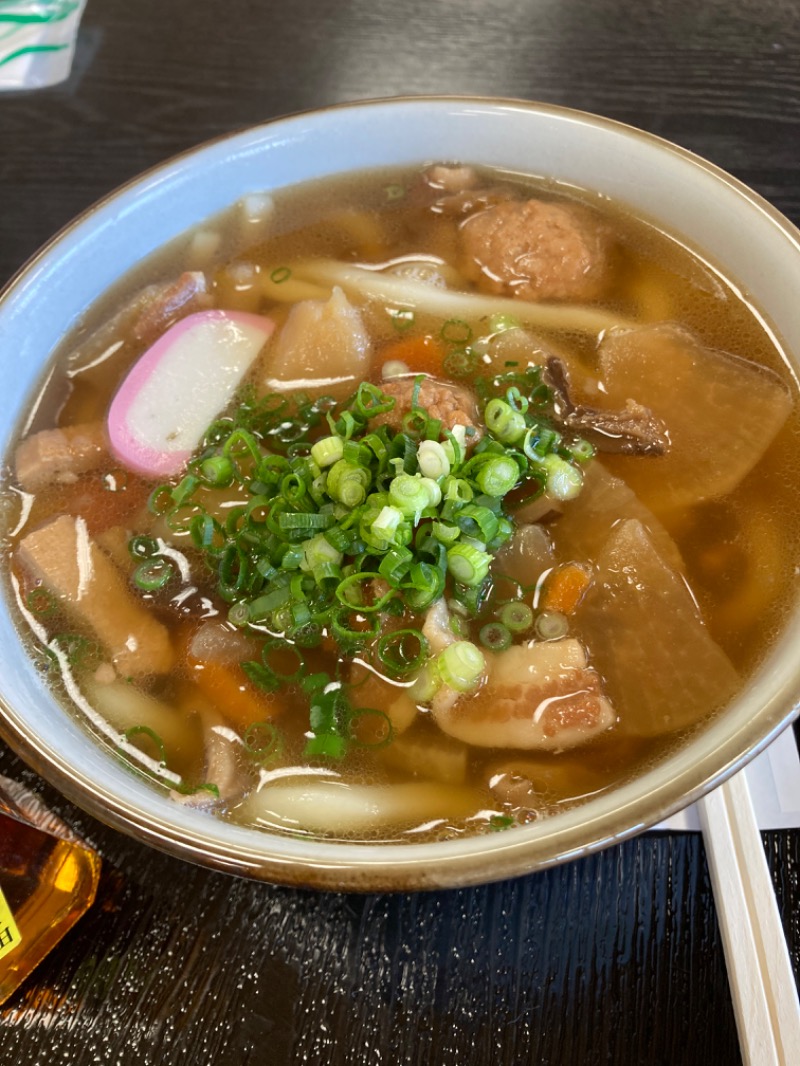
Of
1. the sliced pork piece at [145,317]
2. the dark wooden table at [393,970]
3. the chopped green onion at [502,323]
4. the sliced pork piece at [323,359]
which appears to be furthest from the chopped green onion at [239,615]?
the chopped green onion at [502,323]

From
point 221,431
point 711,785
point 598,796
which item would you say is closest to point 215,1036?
point 598,796

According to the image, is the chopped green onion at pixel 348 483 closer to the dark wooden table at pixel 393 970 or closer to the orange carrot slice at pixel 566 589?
the orange carrot slice at pixel 566 589

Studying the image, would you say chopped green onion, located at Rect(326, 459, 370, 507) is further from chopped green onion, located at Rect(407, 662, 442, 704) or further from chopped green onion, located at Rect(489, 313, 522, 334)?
chopped green onion, located at Rect(489, 313, 522, 334)

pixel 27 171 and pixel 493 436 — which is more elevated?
pixel 493 436

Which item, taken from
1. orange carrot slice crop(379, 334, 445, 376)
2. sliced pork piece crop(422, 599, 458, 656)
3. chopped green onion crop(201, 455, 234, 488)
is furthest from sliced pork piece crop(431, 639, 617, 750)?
orange carrot slice crop(379, 334, 445, 376)

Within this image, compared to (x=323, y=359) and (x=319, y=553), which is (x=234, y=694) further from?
(x=323, y=359)

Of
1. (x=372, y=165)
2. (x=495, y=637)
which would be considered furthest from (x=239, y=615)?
(x=372, y=165)

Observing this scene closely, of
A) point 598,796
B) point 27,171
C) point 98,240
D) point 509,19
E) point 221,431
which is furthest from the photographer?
point 509,19

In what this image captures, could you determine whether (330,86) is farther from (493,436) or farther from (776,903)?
(776,903)
